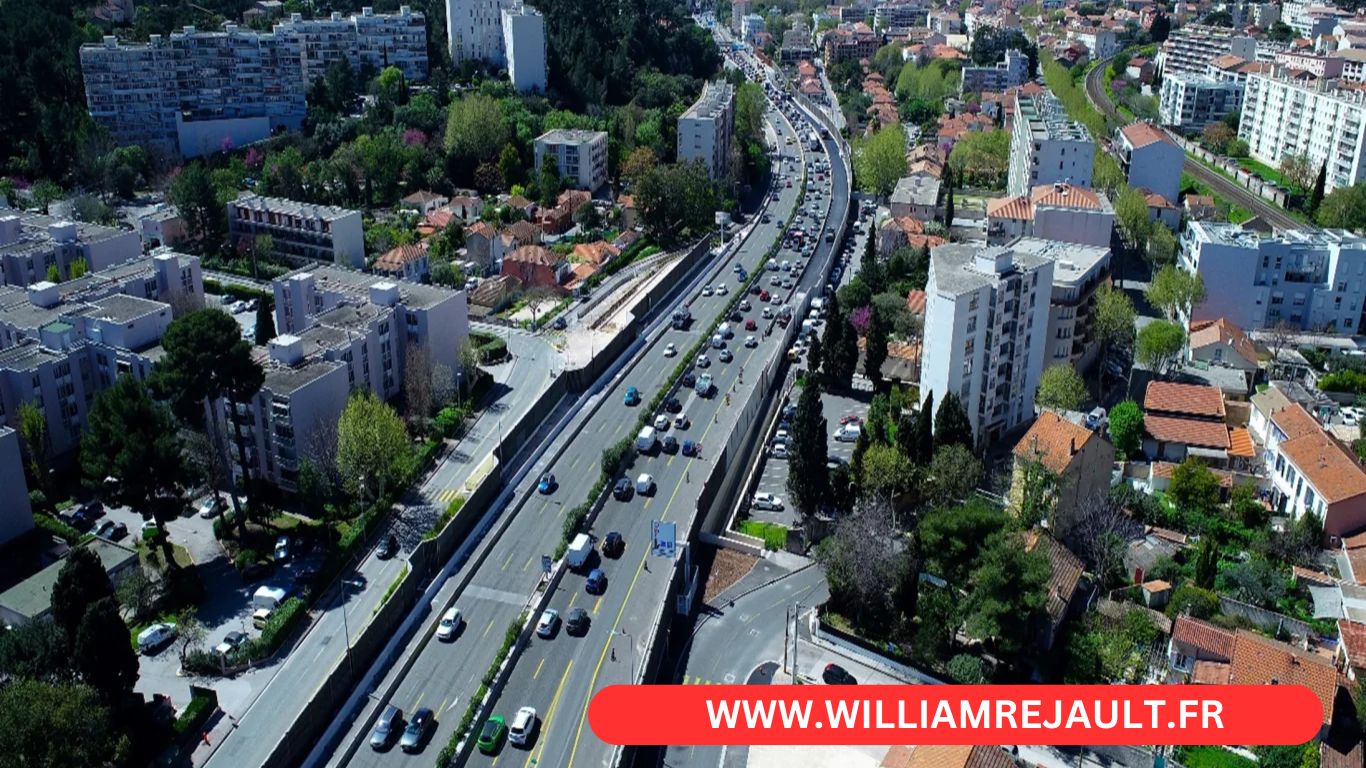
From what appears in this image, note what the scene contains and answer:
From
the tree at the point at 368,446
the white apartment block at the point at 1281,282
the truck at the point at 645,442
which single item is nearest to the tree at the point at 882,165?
the white apartment block at the point at 1281,282

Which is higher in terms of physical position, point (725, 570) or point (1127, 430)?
point (1127, 430)

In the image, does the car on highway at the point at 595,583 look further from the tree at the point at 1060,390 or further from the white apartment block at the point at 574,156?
the white apartment block at the point at 574,156

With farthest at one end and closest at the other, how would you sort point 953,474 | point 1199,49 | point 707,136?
point 1199,49 → point 707,136 → point 953,474

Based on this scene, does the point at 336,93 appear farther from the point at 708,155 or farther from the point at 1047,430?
the point at 1047,430

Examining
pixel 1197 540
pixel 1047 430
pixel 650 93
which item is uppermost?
pixel 650 93

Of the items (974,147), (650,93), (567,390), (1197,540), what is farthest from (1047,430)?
(650,93)

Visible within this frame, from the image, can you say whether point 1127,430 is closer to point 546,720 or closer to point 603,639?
point 603,639

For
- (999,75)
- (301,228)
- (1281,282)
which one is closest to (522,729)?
(301,228)

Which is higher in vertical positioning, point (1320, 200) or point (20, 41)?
point (20, 41)
